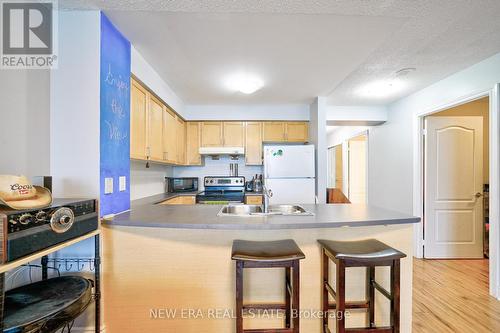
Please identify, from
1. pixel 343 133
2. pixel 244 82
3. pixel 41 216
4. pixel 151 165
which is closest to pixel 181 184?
pixel 151 165

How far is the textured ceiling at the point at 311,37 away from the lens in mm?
1592

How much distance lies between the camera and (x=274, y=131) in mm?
4090

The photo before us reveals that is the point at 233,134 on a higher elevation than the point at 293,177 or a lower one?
higher

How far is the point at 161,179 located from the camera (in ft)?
12.7

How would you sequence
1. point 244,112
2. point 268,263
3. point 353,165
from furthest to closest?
point 353,165 → point 244,112 → point 268,263

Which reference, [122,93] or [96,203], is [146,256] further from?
[122,93]

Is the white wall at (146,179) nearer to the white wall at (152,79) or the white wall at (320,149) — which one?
the white wall at (152,79)

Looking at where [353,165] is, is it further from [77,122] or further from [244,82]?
[77,122]

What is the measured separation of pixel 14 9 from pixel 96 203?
133 cm

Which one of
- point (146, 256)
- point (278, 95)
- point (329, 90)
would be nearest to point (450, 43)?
point (329, 90)

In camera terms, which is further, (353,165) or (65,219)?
(353,165)

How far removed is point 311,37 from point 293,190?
2.09 meters

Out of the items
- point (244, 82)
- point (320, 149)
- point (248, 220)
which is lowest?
point (248, 220)

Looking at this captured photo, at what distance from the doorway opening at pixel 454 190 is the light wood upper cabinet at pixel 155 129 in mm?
3568
